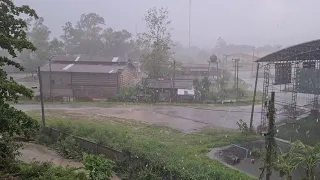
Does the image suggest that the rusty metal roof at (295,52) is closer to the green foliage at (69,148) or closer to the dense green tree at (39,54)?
the green foliage at (69,148)

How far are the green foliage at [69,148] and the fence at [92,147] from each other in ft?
0.85

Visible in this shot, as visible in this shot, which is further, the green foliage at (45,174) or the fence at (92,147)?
the fence at (92,147)

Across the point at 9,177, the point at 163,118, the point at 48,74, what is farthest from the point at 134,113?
the point at 9,177

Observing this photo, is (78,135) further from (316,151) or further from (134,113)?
(316,151)

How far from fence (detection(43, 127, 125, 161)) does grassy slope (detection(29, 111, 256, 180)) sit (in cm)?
31

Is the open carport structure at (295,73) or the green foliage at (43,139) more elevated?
the open carport structure at (295,73)

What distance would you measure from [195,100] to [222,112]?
624cm

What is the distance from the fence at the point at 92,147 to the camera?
14758 mm

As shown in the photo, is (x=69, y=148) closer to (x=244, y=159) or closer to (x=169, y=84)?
(x=244, y=159)

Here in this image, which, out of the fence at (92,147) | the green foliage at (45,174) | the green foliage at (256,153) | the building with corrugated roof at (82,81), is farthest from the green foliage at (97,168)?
the building with corrugated roof at (82,81)

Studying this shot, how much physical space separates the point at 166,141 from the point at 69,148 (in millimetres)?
5691

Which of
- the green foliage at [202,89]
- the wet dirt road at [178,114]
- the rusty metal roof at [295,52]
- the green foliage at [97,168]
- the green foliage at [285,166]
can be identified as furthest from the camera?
the green foliage at [202,89]

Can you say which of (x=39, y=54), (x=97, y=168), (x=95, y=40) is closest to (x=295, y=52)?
(x=97, y=168)

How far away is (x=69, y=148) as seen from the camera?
17156mm
